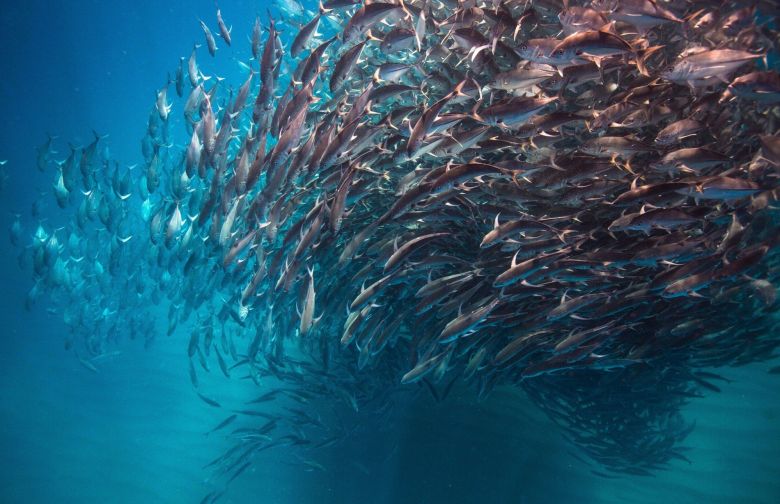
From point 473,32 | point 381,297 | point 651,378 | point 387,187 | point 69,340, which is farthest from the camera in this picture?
point 69,340

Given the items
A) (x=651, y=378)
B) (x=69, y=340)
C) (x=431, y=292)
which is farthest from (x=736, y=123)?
(x=69, y=340)

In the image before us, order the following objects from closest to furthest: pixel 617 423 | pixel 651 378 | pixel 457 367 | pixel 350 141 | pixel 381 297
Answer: pixel 350 141, pixel 381 297, pixel 651 378, pixel 457 367, pixel 617 423

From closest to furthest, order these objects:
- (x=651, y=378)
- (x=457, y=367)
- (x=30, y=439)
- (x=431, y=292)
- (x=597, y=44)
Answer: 1. (x=597, y=44)
2. (x=431, y=292)
3. (x=651, y=378)
4. (x=457, y=367)
5. (x=30, y=439)

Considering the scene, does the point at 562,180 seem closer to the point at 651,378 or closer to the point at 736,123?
the point at 736,123

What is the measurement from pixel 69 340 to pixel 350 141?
45.8 feet

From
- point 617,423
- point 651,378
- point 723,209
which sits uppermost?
point 723,209

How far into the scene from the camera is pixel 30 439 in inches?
1061

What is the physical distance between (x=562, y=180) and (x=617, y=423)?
908cm

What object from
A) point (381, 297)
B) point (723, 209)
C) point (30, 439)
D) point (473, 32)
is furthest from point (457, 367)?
point (30, 439)

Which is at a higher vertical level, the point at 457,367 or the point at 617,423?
the point at 457,367

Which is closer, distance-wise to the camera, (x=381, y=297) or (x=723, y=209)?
(x=723, y=209)

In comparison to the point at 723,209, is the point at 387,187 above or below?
above

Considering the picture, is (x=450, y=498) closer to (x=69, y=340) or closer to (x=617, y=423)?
(x=617, y=423)

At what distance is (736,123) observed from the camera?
413cm
